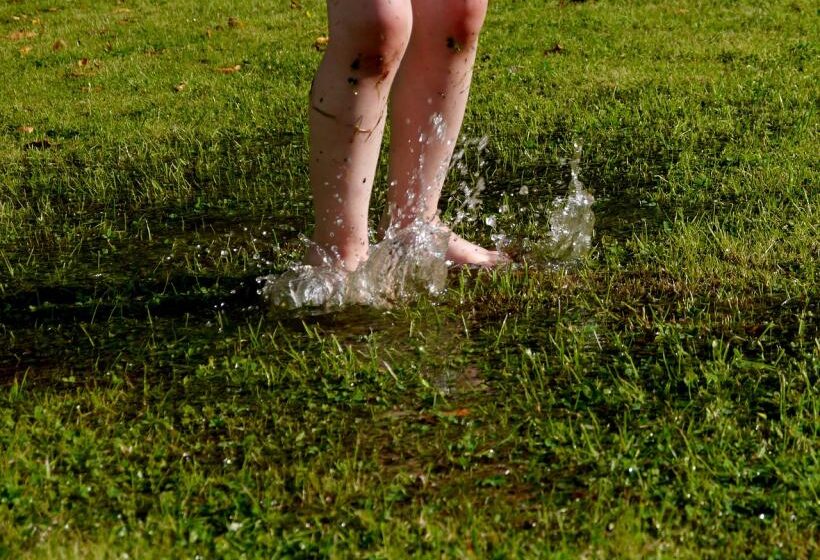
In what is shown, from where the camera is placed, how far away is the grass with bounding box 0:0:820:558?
2221mm

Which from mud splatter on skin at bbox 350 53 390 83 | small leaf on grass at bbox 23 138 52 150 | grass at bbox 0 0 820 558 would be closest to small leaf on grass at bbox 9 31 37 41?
grass at bbox 0 0 820 558

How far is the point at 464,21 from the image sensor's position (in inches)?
134

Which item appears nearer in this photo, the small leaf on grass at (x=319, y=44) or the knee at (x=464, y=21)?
the knee at (x=464, y=21)

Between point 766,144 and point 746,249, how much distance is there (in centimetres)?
135

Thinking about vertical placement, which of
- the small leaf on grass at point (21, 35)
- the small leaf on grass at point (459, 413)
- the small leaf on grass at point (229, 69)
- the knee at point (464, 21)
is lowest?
the small leaf on grass at point (21, 35)

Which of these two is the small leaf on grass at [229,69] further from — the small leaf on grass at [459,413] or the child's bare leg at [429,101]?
the small leaf on grass at [459,413]

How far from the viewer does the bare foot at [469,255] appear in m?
3.72

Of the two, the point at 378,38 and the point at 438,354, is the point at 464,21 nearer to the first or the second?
the point at 378,38

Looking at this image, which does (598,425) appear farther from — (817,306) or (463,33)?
(463,33)

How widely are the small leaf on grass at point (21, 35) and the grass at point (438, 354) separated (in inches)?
118

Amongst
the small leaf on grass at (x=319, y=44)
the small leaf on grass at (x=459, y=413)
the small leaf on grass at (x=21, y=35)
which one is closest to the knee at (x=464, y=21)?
the small leaf on grass at (x=459, y=413)

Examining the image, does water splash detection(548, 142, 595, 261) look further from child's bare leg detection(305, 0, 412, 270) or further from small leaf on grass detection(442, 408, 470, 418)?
small leaf on grass detection(442, 408, 470, 418)

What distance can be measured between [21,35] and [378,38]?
6.65 meters

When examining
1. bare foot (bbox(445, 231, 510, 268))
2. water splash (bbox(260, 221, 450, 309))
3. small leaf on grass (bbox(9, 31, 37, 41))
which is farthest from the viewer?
small leaf on grass (bbox(9, 31, 37, 41))
